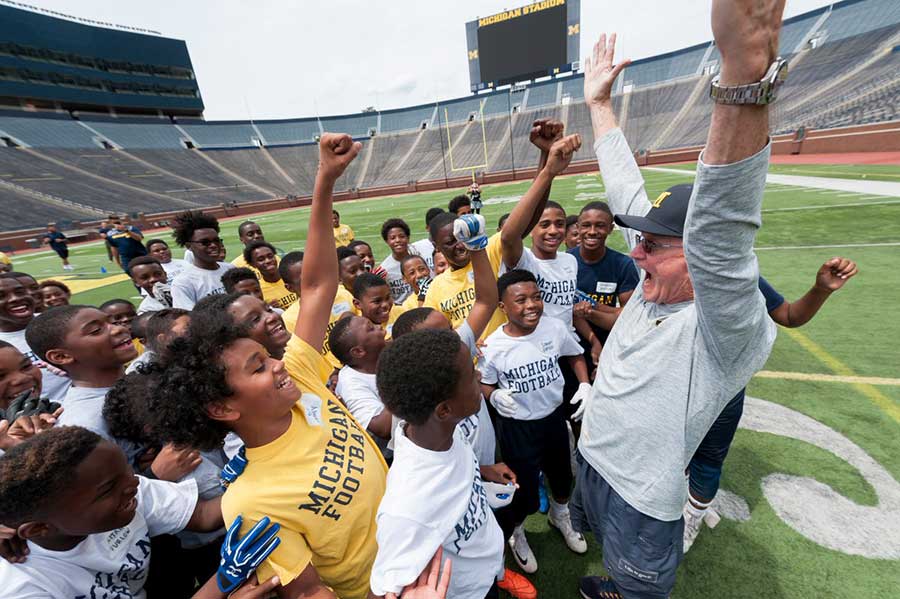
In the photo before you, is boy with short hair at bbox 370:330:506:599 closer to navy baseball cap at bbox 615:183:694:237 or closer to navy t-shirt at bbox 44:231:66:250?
navy baseball cap at bbox 615:183:694:237

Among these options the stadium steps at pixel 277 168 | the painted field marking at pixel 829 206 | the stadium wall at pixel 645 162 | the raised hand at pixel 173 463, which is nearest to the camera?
the raised hand at pixel 173 463

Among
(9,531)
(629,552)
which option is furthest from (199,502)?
(629,552)

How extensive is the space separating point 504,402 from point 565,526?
3.98ft

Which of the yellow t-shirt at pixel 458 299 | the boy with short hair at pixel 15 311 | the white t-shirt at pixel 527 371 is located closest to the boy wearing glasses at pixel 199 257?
the boy with short hair at pixel 15 311

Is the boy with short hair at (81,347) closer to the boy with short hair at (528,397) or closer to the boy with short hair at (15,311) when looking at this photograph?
the boy with short hair at (15,311)

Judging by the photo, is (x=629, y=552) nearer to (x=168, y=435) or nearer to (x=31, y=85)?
(x=168, y=435)

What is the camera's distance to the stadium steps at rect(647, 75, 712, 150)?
4061cm

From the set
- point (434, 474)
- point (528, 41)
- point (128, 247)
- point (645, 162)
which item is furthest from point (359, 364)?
point (528, 41)

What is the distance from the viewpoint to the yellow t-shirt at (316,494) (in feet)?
4.97

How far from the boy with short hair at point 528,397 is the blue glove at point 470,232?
21.5 inches

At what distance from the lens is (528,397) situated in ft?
8.97

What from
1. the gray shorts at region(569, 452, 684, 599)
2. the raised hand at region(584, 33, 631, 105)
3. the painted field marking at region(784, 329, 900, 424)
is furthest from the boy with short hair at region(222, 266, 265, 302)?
the painted field marking at region(784, 329, 900, 424)

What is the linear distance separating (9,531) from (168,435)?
61cm

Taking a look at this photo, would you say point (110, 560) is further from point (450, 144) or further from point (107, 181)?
point (450, 144)
